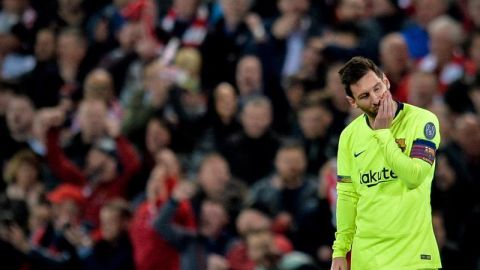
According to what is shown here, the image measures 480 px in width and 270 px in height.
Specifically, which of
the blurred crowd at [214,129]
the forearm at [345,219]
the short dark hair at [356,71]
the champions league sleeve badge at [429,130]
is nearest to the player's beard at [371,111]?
the short dark hair at [356,71]

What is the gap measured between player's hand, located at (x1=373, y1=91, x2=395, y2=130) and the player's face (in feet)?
0.10

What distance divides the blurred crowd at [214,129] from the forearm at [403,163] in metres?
3.00

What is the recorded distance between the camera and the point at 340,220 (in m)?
6.50

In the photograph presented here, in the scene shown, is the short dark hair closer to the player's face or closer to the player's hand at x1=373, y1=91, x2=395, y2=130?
the player's face

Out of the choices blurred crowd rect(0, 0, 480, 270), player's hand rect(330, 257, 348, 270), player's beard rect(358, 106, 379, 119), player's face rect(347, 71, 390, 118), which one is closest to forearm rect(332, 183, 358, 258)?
player's hand rect(330, 257, 348, 270)

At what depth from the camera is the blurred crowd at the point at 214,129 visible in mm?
9703

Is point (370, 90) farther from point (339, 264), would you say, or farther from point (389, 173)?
point (339, 264)

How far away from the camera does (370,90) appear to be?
6117 millimetres

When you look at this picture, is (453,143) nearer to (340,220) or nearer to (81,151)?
(340,220)

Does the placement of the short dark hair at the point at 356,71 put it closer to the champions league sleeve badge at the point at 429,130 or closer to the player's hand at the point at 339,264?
the champions league sleeve badge at the point at 429,130

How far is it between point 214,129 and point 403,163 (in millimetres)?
5579

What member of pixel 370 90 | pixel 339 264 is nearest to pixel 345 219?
pixel 339 264

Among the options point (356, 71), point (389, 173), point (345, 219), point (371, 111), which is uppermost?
point (356, 71)

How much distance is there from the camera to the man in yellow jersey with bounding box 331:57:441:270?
19.9 feet
